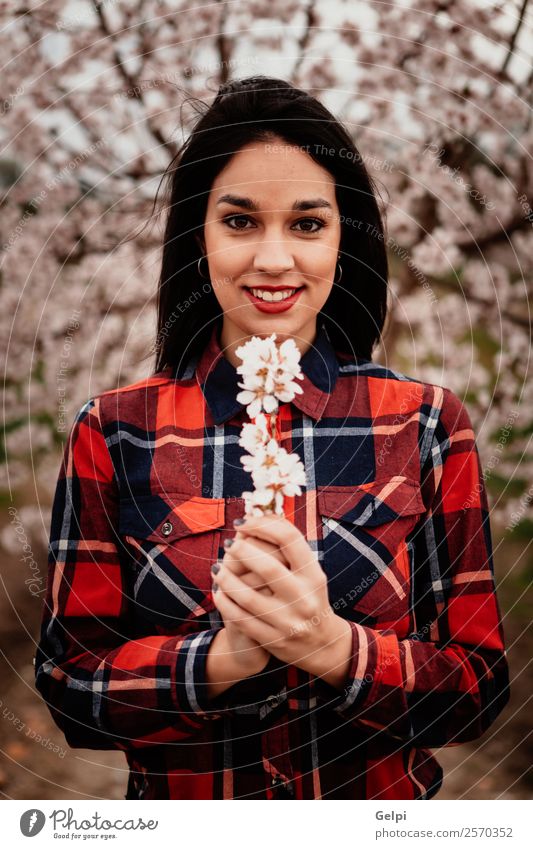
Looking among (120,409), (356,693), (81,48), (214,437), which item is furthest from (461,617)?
(81,48)

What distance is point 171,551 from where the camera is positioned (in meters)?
1.34

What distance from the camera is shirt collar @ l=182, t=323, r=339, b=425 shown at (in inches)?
57.4

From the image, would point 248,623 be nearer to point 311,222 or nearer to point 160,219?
point 311,222

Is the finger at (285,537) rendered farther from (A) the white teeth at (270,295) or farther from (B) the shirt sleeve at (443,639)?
(A) the white teeth at (270,295)

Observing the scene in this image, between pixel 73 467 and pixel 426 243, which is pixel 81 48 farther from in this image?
pixel 73 467

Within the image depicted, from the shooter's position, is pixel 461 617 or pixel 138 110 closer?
pixel 461 617

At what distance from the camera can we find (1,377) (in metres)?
3.27

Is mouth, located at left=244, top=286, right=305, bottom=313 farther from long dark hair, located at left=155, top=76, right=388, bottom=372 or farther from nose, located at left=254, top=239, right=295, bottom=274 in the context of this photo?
long dark hair, located at left=155, top=76, right=388, bottom=372

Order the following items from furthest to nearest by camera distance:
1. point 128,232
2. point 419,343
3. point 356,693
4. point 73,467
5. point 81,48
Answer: point 419,343, point 128,232, point 81,48, point 73,467, point 356,693

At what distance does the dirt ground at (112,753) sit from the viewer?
109 inches

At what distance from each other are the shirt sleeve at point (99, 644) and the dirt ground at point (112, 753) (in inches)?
57.4

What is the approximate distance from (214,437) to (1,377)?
2126 millimetres

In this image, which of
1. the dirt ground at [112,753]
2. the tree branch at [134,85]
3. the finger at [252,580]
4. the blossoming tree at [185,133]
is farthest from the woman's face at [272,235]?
the dirt ground at [112,753]

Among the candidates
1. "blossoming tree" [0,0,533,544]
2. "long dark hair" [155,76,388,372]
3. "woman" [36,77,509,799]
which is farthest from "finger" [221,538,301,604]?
"blossoming tree" [0,0,533,544]
